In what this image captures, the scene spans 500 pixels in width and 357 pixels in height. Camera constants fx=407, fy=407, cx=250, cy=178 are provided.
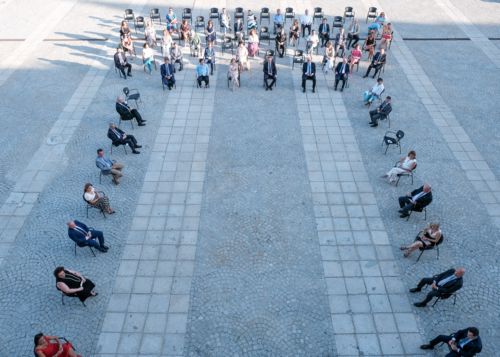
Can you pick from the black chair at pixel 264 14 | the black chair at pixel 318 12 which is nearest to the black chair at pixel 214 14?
the black chair at pixel 264 14

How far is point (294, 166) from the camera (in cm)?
1327

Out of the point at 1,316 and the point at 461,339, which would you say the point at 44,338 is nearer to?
the point at 1,316

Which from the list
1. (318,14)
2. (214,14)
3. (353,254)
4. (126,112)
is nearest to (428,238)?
(353,254)

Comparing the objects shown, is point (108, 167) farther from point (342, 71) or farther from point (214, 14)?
point (214, 14)

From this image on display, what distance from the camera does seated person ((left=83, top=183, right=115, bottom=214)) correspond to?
10.8 metres

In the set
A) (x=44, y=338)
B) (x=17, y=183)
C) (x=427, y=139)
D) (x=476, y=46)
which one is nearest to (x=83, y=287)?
(x=44, y=338)

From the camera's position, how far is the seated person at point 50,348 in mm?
7422

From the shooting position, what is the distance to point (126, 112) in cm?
1448

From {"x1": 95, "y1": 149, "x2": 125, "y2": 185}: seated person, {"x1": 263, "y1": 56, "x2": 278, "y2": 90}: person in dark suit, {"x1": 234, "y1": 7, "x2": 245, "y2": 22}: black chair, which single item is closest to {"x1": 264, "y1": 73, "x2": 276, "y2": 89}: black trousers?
{"x1": 263, "y1": 56, "x2": 278, "y2": 90}: person in dark suit

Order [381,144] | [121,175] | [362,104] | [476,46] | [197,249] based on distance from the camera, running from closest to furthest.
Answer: [197,249] → [121,175] → [381,144] → [362,104] → [476,46]

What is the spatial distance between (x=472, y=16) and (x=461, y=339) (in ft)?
73.0

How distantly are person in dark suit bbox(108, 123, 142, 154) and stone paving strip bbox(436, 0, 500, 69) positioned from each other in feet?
55.3

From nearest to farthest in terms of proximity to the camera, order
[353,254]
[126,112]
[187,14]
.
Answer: [353,254]
[126,112]
[187,14]

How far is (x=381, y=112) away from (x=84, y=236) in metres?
10.7
